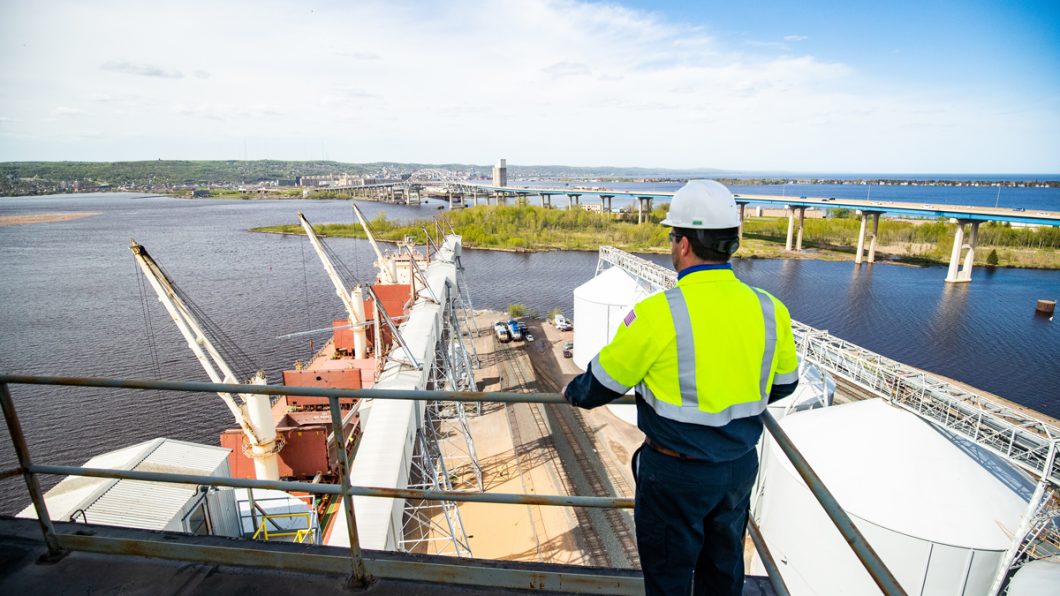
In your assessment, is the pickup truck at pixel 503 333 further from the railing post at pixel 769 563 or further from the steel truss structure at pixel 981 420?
the railing post at pixel 769 563

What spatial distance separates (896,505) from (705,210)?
10.2m

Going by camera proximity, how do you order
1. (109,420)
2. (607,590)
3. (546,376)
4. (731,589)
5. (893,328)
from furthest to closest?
(893,328)
(546,376)
(109,420)
(607,590)
(731,589)

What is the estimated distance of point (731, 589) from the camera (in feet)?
7.48

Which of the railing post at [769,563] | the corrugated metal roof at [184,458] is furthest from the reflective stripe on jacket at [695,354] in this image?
the corrugated metal roof at [184,458]

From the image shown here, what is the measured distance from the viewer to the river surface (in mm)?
23641

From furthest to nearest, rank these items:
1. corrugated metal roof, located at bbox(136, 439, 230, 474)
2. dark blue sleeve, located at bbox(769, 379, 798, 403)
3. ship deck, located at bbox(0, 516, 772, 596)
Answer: corrugated metal roof, located at bbox(136, 439, 230, 474), ship deck, located at bbox(0, 516, 772, 596), dark blue sleeve, located at bbox(769, 379, 798, 403)

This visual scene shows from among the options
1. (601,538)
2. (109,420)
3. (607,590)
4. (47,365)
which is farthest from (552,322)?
(607,590)

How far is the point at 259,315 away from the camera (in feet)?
119

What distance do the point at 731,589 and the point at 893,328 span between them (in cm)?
3946

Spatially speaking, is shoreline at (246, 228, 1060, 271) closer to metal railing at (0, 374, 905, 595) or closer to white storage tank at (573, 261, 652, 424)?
white storage tank at (573, 261, 652, 424)

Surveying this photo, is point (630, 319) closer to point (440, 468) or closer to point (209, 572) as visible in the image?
point (209, 572)

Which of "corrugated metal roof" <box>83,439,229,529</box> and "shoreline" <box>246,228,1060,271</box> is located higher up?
"corrugated metal roof" <box>83,439,229,529</box>

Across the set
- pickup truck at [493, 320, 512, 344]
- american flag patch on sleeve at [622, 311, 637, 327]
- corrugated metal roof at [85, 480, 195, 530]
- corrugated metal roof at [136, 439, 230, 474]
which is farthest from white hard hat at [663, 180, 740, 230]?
pickup truck at [493, 320, 512, 344]

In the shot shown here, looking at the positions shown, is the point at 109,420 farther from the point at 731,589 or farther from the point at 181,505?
the point at 731,589
